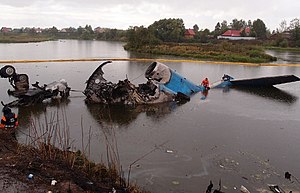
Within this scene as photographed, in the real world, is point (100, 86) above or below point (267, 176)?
above

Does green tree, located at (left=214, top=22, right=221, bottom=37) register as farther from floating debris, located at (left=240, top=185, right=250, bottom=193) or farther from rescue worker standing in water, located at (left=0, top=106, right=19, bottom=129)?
floating debris, located at (left=240, top=185, right=250, bottom=193)

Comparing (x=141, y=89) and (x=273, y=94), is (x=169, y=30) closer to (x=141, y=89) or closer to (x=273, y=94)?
(x=273, y=94)

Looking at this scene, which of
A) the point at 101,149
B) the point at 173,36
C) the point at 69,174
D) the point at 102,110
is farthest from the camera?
the point at 173,36

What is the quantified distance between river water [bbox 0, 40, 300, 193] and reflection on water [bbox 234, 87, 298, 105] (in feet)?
0.43

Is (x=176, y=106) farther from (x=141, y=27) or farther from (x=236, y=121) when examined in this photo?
(x=141, y=27)

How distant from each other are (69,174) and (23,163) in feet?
4.24

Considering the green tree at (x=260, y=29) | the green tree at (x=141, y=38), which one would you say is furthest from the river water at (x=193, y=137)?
the green tree at (x=260, y=29)

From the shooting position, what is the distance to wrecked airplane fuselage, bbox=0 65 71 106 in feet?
48.9

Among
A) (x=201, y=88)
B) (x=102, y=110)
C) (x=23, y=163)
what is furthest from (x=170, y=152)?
(x=201, y=88)

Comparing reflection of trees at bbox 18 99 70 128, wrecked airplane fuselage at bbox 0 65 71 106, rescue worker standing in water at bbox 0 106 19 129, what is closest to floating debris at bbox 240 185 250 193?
rescue worker standing in water at bbox 0 106 19 129

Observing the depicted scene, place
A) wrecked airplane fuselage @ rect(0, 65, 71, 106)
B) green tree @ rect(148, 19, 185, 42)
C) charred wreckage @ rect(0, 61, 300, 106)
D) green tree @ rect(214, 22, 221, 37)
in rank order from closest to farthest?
wrecked airplane fuselage @ rect(0, 65, 71, 106), charred wreckage @ rect(0, 61, 300, 106), green tree @ rect(148, 19, 185, 42), green tree @ rect(214, 22, 221, 37)

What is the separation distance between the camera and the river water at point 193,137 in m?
8.47

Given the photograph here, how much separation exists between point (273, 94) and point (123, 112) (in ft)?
36.8

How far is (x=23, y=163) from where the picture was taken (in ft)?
24.9
